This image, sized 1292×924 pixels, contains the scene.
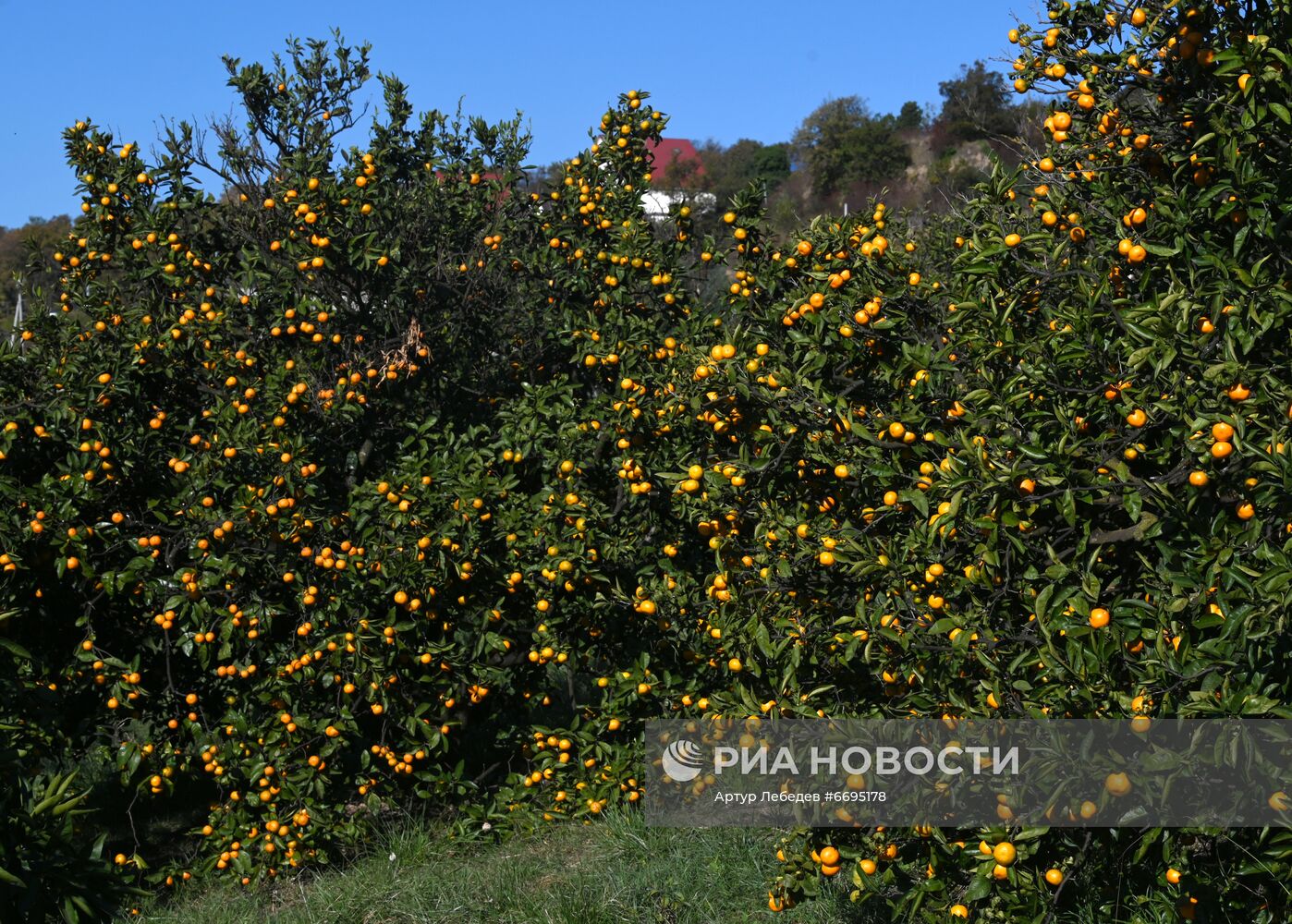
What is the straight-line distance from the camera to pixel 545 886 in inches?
162

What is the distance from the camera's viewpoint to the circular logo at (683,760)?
4.43m

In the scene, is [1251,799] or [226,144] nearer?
[1251,799]

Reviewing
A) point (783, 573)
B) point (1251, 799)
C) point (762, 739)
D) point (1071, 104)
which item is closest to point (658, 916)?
point (762, 739)

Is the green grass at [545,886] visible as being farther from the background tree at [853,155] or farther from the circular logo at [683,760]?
the background tree at [853,155]

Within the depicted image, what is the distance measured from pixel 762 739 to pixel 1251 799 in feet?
4.60

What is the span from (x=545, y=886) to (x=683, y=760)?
72 cm

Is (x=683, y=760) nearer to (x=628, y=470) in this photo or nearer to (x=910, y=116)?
(x=628, y=470)

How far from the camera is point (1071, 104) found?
10.3 ft

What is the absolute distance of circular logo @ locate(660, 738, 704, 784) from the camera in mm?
4426

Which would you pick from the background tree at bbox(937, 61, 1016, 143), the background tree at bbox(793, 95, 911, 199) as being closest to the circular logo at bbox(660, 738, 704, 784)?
the background tree at bbox(937, 61, 1016, 143)

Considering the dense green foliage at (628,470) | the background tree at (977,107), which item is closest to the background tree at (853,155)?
the background tree at (977,107)

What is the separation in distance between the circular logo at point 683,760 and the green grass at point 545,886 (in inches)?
9.5

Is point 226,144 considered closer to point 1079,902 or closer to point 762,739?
point 762,739

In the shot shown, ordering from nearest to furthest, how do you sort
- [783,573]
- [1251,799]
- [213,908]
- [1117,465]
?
[1251,799], [1117,465], [783,573], [213,908]
